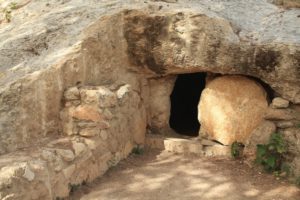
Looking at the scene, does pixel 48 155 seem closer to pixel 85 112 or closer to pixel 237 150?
pixel 85 112

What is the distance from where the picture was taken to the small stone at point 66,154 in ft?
18.2

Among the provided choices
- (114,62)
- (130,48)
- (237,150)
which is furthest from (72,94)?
(237,150)

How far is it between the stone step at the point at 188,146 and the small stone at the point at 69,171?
6.66 feet

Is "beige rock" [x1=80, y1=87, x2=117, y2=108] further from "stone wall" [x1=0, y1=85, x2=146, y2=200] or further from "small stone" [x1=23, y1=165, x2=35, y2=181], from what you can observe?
"small stone" [x1=23, y1=165, x2=35, y2=181]

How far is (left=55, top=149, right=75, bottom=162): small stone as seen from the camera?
5.55 m

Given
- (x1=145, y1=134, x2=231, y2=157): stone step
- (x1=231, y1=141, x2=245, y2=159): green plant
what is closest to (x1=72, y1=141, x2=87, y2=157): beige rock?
(x1=145, y1=134, x2=231, y2=157): stone step

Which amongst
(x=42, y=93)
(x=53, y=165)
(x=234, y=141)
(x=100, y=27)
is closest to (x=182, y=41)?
(x=100, y=27)

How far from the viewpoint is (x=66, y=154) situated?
5.59 meters

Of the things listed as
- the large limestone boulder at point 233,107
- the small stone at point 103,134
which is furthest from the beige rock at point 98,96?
the large limestone boulder at point 233,107

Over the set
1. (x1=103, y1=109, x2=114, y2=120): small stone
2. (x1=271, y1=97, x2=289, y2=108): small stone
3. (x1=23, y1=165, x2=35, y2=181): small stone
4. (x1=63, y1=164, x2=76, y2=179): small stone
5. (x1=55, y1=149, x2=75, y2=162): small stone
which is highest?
(x1=271, y1=97, x2=289, y2=108): small stone

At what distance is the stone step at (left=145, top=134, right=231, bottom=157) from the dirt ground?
0.16 metres

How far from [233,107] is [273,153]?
3.19ft

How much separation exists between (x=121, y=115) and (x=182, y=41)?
1.51 m

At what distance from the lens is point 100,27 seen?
6.79 metres
